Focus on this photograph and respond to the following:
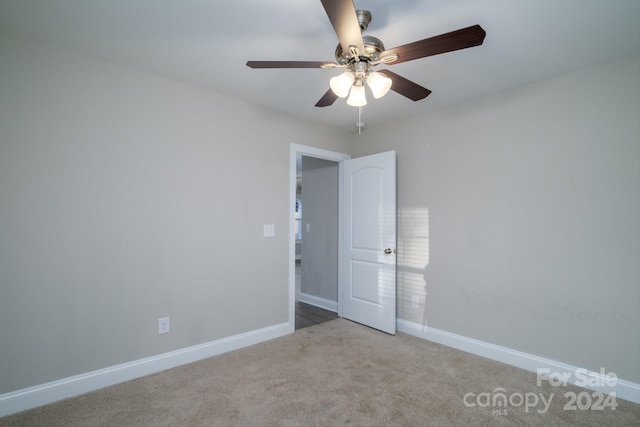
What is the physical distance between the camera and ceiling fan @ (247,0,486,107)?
1354mm

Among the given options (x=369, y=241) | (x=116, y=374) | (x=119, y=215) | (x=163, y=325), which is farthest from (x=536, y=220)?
(x=116, y=374)

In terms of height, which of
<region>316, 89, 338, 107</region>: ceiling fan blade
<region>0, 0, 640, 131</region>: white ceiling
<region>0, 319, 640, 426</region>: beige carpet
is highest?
<region>0, 0, 640, 131</region>: white ceiling

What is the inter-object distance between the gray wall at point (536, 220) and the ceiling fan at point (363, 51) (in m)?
1.34

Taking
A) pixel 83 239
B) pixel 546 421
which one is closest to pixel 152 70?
pixel 83 239

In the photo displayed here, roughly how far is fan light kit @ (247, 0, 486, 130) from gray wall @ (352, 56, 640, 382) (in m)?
1.34

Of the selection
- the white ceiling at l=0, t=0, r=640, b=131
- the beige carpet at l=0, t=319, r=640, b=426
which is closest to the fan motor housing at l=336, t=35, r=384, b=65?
the white ceiling at l=0, t=0, r=640, b=131

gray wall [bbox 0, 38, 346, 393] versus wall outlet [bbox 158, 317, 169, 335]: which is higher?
gray wall [bbox 0, 38, 346, 393]

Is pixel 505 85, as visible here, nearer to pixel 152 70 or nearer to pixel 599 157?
pixel 599 157

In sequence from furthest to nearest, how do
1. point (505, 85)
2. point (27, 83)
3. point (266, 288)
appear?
point (266, 288) < point (505, 85) < point (27, 83)

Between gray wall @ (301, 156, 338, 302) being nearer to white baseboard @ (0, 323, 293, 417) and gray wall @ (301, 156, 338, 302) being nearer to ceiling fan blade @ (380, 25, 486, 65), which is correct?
white baseboard @ (0, 323, 293, 417)

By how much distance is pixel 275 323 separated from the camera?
3330 millimetres

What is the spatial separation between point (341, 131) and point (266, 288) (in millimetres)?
2167

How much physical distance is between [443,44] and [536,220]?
1876 millimetres

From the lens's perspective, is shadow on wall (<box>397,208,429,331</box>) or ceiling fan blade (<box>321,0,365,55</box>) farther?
shadow on wall (<box>397,208,429,331</box>)
